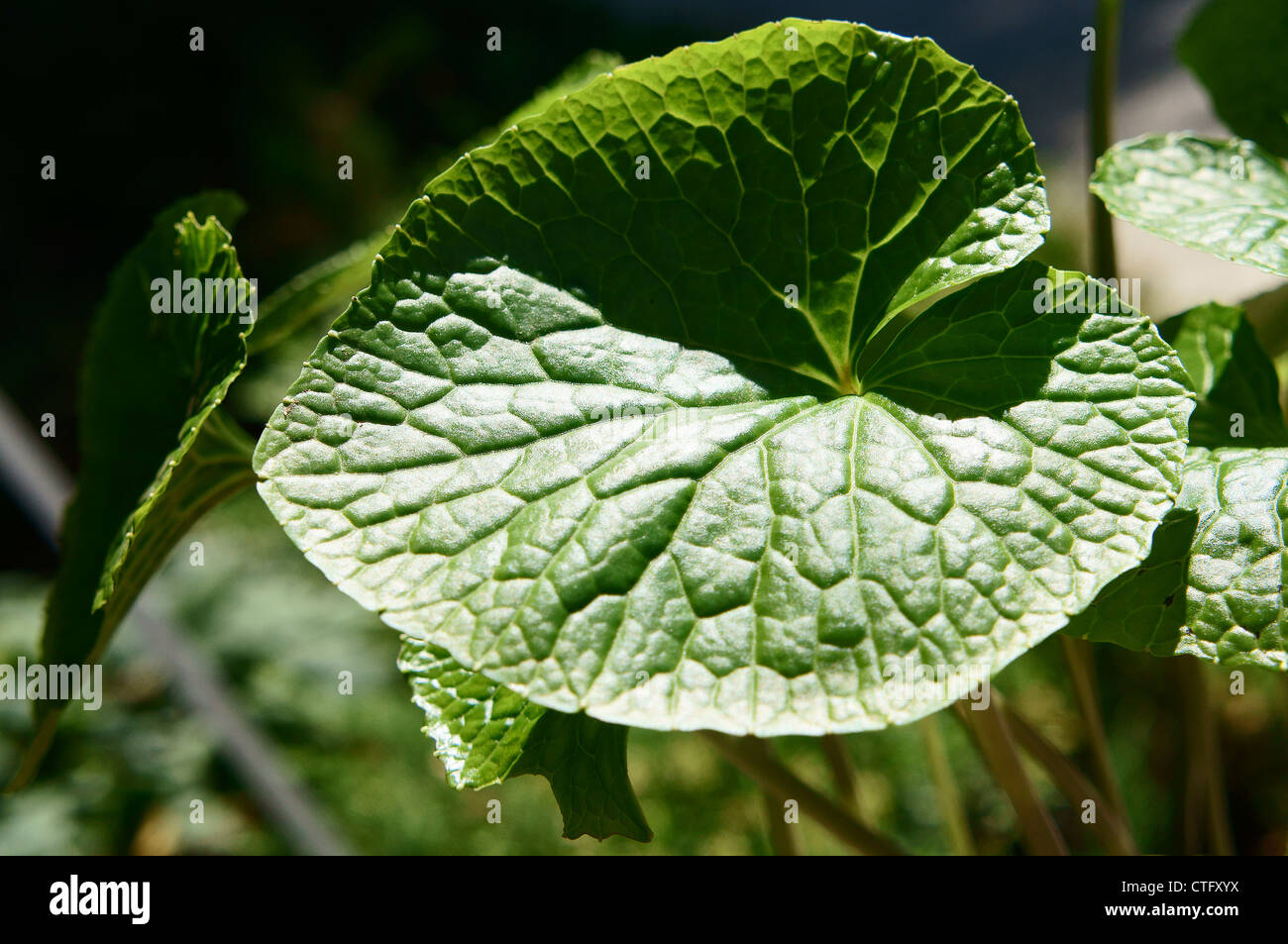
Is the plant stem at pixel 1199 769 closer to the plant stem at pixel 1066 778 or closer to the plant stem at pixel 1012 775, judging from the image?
the plant stem at pixel 1066 778

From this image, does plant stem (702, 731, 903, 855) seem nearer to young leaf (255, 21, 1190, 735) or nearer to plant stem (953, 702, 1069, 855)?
plant stem (953, 702, 1069, 855)

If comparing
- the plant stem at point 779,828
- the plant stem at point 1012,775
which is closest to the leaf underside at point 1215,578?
the plant stem at point 1012,775

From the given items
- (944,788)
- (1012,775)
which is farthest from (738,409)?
(944,788)

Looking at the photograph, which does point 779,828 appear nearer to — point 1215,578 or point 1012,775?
point 1012,775

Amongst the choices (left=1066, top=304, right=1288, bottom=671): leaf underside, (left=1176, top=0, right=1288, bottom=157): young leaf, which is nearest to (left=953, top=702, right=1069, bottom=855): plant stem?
(left=1066, top=304, right=1288, bottom=671): leaf underside
